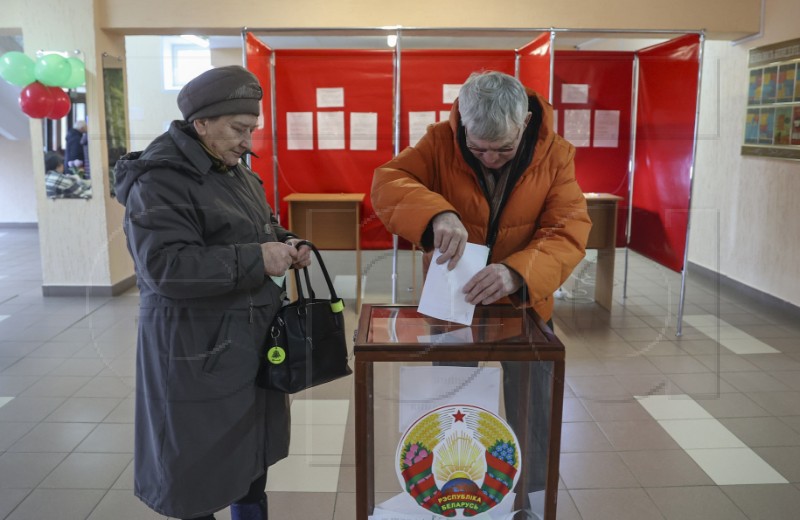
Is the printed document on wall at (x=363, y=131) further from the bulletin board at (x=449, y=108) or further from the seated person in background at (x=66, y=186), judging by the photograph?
the seated person in background at (x=66, y=186)

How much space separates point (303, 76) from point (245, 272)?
313 centimetres

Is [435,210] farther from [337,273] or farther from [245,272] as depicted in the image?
[337,273]

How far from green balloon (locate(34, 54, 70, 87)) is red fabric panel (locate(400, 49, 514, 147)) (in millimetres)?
2412

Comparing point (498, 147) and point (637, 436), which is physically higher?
point (498, 147)

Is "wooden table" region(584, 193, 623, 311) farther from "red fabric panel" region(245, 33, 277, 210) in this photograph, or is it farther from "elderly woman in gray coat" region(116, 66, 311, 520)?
"elderly woman in gray coat" region(116, 66, 311, 520)

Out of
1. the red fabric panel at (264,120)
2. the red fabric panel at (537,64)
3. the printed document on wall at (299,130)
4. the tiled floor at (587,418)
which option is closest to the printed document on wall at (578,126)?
the red fabric panel at (537,64)

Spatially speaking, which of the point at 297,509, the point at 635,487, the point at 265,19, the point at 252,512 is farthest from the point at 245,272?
the point at 265,19

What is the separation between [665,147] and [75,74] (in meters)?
4.22

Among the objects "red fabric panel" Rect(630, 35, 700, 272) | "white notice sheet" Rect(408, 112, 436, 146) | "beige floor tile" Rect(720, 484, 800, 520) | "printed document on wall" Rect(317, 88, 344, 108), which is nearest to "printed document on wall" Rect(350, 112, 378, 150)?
"printed document on wall" Rect(317, 88, 344, 108)

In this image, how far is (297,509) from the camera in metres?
2.13

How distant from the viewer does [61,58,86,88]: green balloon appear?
4547 mm

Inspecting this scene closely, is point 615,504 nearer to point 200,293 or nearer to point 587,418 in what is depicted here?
point 587,418

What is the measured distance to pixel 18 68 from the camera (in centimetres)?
450

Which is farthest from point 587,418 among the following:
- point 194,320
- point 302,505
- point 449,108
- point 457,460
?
point 449,108
